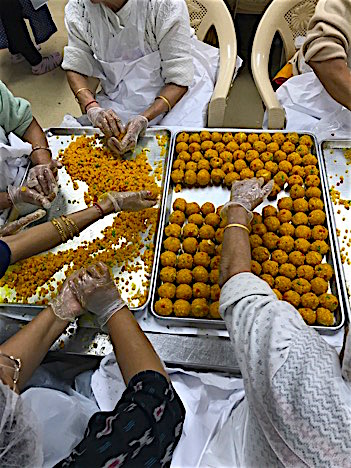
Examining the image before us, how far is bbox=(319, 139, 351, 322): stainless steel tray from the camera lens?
1.44 meters

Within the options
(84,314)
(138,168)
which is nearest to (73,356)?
(84,314)

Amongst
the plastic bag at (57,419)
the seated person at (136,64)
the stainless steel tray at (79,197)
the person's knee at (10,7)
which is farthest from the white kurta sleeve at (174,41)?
the person's knee at (10,7)

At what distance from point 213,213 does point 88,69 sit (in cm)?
104

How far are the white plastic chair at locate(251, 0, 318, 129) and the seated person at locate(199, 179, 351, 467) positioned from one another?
1219 mm

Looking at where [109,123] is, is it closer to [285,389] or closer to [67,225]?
[67,225]

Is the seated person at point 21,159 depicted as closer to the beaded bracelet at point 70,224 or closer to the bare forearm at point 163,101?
the beaded bracelet at point 70,224

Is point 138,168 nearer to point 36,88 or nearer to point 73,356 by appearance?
point 73,356

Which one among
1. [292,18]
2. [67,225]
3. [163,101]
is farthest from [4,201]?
[292,18]

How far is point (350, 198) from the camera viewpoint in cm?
163

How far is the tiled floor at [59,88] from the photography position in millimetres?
3014

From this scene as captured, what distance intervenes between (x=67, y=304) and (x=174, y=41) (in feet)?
4.23

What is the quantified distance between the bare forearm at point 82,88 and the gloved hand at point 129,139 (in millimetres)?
335

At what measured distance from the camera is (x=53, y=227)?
5.01 feet

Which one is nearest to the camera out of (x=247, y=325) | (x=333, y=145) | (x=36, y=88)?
(x=247, y=325)
